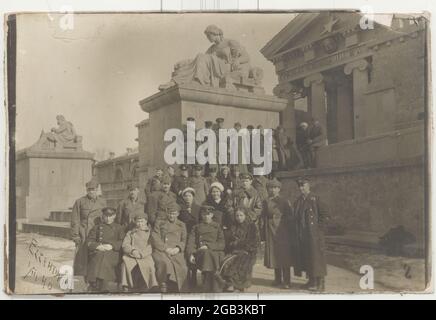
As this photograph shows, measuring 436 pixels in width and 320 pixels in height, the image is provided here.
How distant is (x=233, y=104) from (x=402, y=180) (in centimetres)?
191

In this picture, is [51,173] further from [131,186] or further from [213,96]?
[213,96]

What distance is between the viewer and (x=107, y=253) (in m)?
5.19

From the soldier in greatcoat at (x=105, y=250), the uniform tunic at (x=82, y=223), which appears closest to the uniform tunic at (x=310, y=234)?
the soldier in greatcoat at (x=105, y=250)

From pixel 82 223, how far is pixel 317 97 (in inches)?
110

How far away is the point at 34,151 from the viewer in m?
5.29

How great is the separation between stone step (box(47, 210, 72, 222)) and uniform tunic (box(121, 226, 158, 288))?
0.65 metres

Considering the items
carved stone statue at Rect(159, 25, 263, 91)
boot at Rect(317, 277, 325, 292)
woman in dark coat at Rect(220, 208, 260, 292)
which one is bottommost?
boot at Rect(317, 277, 325, 292)

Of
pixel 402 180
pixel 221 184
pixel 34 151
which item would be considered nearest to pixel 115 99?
pixel 34 151

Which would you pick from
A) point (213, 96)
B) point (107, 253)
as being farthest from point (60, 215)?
point (213, 96)

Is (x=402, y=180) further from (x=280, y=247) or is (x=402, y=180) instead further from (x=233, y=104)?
(x=233, y=104)

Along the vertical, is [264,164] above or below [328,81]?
below
